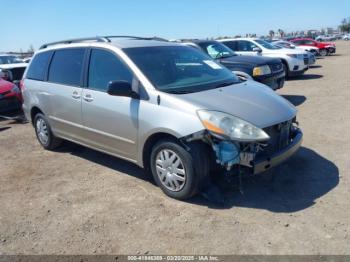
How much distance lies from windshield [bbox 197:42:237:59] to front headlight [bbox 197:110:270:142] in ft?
21.9

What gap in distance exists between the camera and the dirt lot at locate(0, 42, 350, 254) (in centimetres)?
331

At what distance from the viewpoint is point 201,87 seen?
14.5 ft

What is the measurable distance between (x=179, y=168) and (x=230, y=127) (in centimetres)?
75

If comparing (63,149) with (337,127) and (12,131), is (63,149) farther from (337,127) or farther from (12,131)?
(337,127)

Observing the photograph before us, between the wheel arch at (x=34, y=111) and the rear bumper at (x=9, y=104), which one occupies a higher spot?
the wheel arch at (x=34, y=111)

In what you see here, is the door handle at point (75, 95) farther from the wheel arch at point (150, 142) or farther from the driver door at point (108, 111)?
the wheel arch at point (150, 142)

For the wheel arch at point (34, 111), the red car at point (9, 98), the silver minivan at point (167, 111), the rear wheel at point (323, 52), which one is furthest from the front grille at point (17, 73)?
the rear wheel at point (323, 52)

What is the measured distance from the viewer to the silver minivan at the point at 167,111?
3.76 meters

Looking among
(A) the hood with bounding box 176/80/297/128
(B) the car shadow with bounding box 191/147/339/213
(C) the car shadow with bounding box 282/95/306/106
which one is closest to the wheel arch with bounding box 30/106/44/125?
(A) the hood with bounding box 176/80/297/128

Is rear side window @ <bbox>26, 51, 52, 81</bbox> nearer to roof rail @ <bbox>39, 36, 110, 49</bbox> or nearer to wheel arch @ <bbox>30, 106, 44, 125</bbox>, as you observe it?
roof rail @ <bbox>39, 36, 110, 49</bbox>

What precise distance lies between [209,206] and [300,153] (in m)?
2.07

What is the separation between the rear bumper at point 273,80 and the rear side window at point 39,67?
4.96m

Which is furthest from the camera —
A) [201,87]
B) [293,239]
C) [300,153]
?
[300,153]

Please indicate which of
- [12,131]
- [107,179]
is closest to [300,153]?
[107,179]
